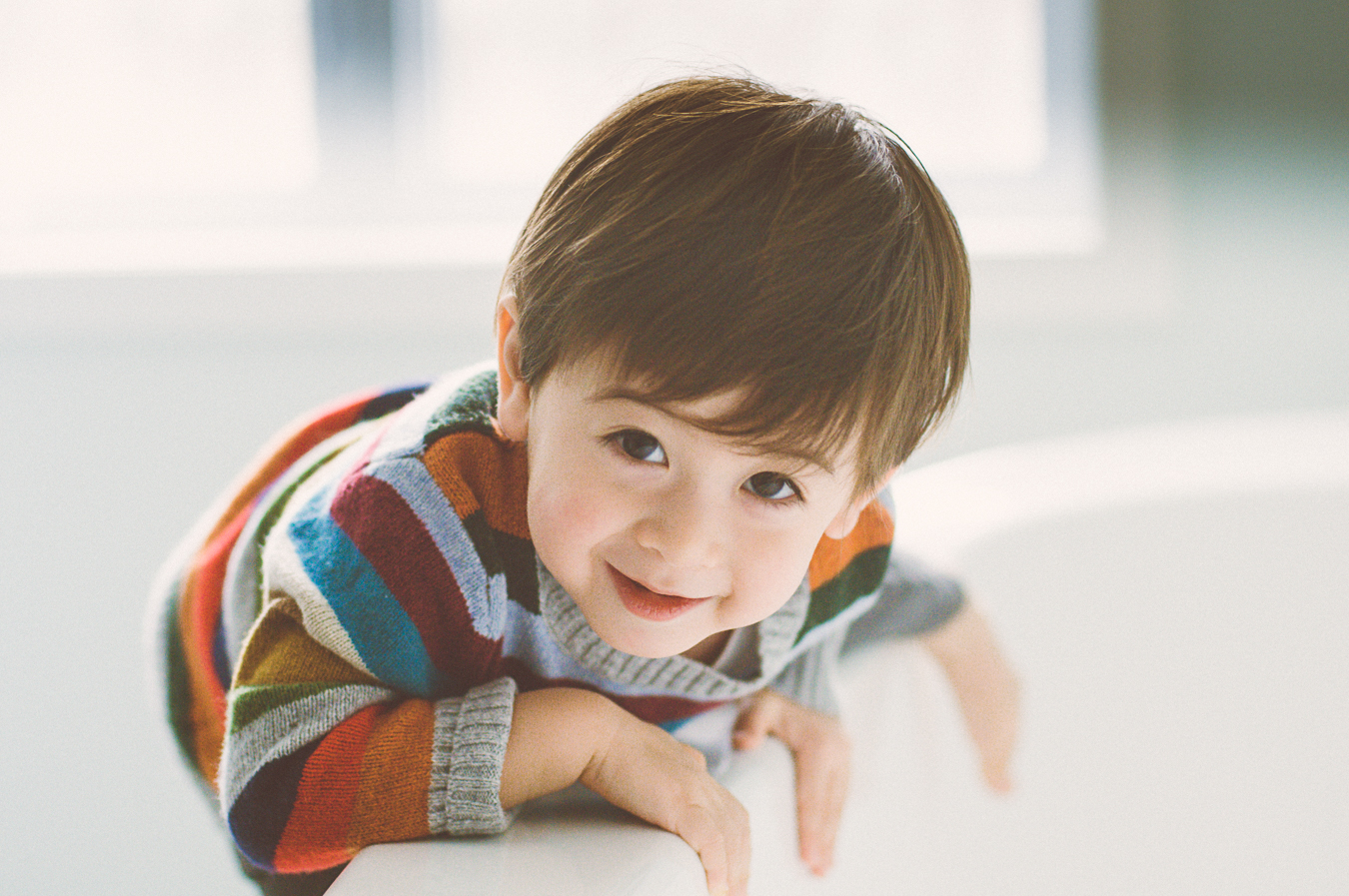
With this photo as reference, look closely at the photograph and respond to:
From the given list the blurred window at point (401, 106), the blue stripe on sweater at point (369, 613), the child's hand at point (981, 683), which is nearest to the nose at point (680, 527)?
the blue stripe on sweater at point (369, 613)

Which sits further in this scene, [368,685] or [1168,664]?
[1168,664]

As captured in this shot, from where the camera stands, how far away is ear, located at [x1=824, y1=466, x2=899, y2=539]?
49 centimetres

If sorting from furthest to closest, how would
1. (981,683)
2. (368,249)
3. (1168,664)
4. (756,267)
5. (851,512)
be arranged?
(368,249), (1168,664), (981,683), (851,512), (756,267)

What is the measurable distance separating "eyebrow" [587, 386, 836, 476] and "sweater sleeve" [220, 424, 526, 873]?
98mm

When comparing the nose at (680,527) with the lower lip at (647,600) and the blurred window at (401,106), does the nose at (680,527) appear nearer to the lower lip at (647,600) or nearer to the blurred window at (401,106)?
the lower lip at (647,600)

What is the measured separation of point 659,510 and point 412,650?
12 cm

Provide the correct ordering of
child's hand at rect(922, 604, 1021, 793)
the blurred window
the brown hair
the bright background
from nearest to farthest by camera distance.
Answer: the brown hair → child's hand at rect(922, 604, 1021, 793) → the bright background → the blurred window

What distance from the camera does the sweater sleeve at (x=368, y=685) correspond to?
41cm

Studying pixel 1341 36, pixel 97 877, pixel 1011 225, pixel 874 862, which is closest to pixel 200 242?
pixel 97 877

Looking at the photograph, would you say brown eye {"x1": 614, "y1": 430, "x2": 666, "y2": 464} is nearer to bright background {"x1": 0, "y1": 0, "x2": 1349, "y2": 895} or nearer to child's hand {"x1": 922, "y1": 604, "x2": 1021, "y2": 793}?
child's hand {"x1": 922, "y1": 604, "x2": 1021, "y2": 793}

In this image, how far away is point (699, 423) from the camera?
1.32 ft

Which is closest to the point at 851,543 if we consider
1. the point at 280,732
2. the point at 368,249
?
the point at 280,732

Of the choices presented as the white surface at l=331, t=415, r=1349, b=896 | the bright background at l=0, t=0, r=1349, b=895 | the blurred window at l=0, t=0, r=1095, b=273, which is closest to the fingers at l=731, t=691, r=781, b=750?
the white surface at l=331, t=415, r=1349, b=896

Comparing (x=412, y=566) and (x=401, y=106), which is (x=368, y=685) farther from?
(x=401, y=106)
